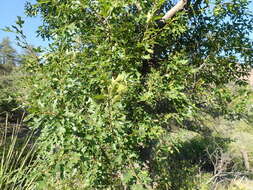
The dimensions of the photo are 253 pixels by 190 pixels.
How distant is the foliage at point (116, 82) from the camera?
1.76 m

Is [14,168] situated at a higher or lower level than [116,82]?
lower

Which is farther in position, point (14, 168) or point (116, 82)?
point (14, 168)

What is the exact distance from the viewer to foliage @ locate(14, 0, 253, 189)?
176 cm

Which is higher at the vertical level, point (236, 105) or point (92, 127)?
point (236, 105)

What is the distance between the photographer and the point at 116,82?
1.45 metres

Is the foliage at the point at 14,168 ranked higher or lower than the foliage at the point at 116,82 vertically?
lower

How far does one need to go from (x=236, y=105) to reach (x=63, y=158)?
263 centimetres

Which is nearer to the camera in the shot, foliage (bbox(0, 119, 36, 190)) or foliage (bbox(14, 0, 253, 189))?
foliage (bbox(14, 0, 253, 189))

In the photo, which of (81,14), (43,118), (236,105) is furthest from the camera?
(236,105)

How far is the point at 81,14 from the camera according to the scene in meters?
2.59

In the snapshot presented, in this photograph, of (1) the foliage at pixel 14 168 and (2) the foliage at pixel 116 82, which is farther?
(1) the foliage at pixel 14 168

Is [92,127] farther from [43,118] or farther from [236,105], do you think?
[236,105]

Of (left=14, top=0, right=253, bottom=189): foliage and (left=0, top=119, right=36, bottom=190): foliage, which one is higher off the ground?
(left=14, top=0, right=253, bottom=189): foliage

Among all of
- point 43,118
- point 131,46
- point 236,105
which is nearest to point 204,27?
point 236,105
